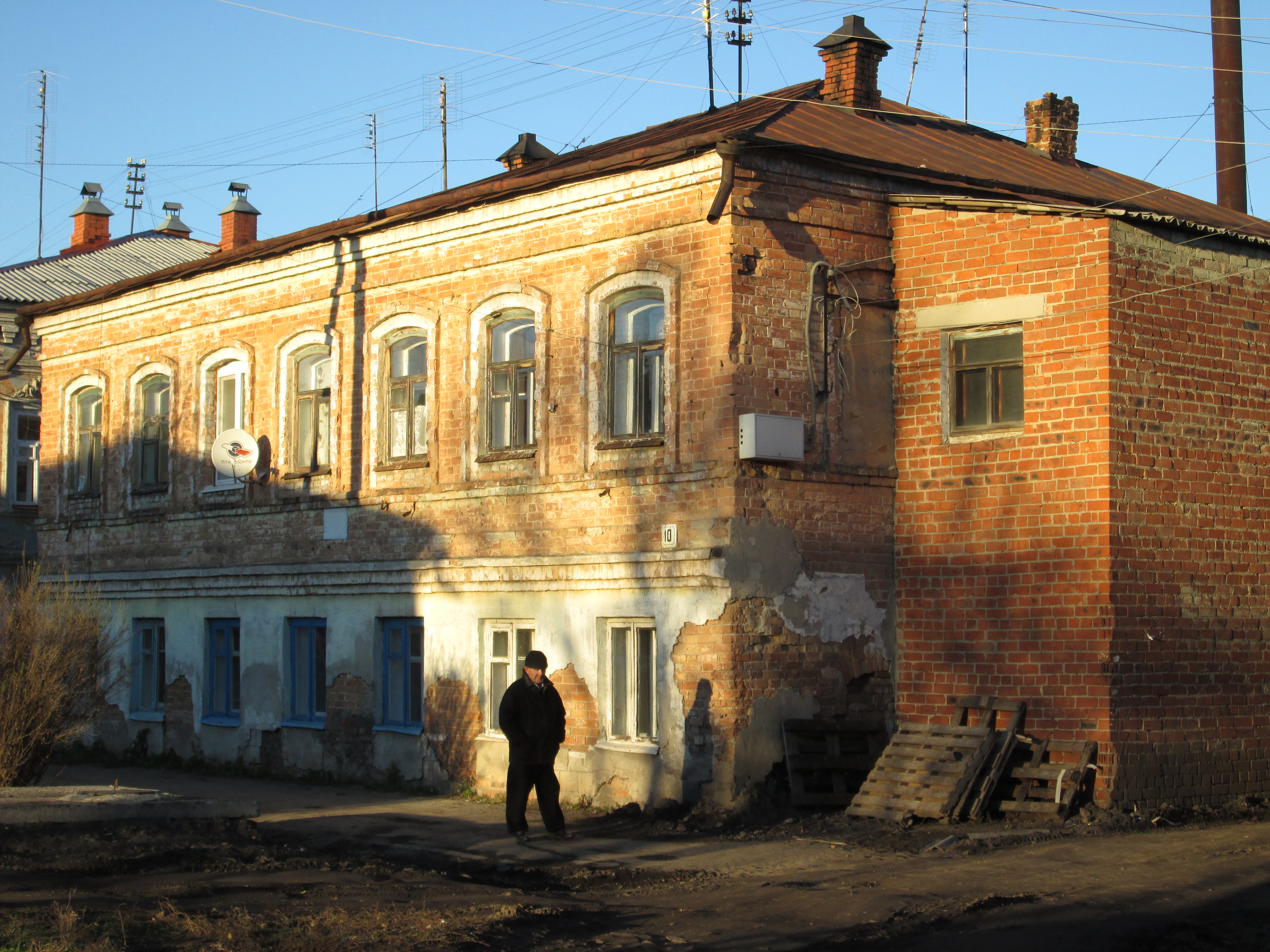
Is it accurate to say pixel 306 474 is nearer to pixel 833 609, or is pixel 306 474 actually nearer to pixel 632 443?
pixel 632 443

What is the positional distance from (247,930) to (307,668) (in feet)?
33.2

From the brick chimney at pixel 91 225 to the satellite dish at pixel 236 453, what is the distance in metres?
18.8

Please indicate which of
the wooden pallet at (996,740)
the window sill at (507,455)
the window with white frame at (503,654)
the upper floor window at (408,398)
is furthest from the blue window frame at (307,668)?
the wooden pallet at (996,740)

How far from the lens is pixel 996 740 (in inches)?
482

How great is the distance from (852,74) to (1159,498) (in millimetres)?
7052

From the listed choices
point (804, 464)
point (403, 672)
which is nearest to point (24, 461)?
point (403, 672)

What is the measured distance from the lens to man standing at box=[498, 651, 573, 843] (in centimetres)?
1170

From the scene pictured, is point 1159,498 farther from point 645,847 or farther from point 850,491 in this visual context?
point 645,847

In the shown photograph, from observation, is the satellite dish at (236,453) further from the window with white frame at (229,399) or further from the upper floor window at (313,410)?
the window with white frame at (229,399)

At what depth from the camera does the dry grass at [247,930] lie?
7402 millimetres

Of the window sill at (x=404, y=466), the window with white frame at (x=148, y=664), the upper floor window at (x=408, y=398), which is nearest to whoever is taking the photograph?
the window sill at (x=404, y=466)

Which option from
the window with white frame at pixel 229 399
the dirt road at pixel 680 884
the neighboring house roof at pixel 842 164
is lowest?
the dirt road at pixel 680 884

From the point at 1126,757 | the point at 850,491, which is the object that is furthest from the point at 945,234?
the point at 1126,757

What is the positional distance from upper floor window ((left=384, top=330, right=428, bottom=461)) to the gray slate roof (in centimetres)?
1183
